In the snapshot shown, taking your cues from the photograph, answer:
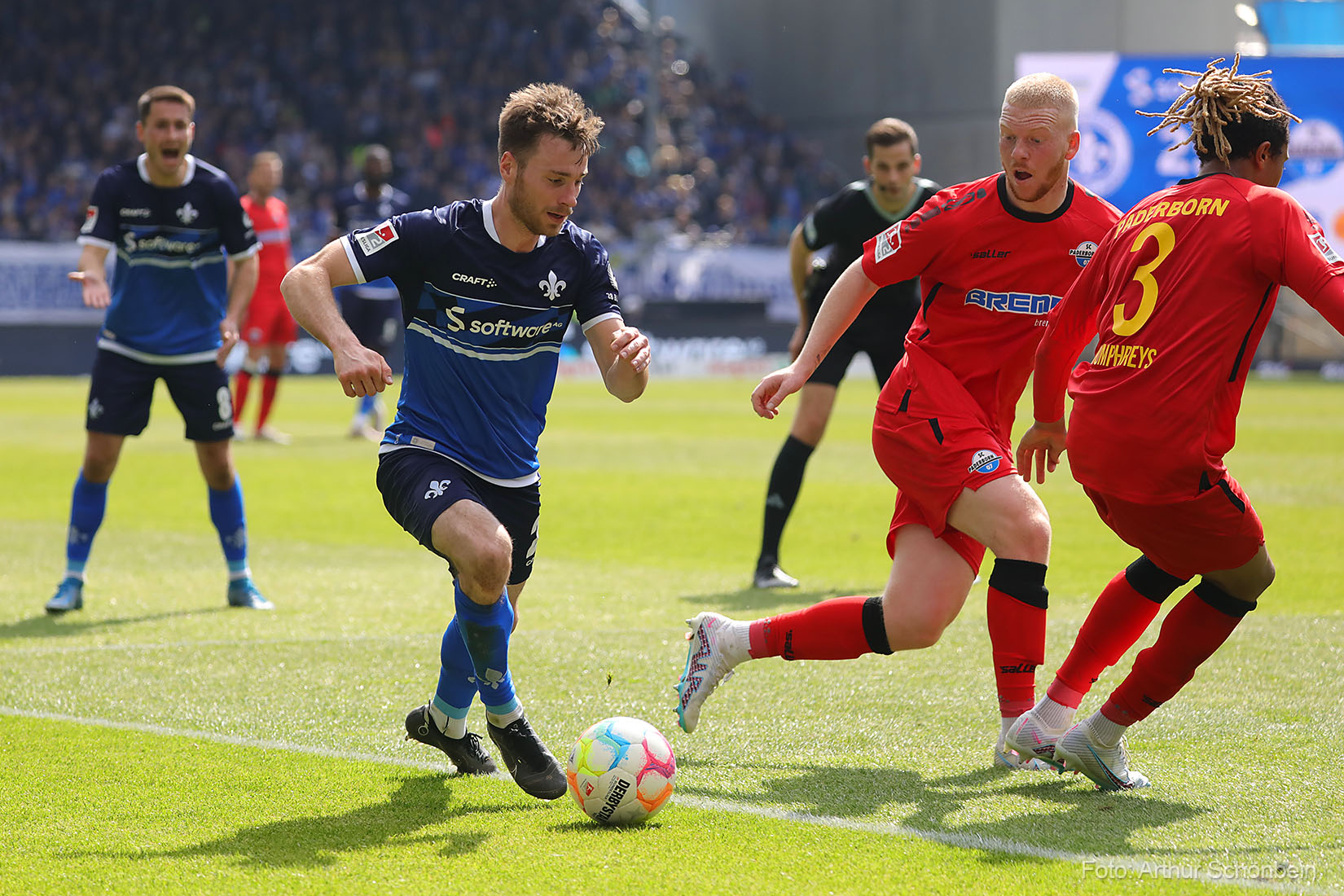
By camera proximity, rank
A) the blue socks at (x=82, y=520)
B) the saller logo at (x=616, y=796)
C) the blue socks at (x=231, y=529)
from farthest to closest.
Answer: the blue socks at (x=231, y=529) < the blue socks at (x=82, y=520) < the saller logo at (x=616, y=796)

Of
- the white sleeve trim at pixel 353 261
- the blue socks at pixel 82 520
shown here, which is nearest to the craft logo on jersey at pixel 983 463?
the white sleeve trim at pixel 353 261

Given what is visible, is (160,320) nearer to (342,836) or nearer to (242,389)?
(342,836)

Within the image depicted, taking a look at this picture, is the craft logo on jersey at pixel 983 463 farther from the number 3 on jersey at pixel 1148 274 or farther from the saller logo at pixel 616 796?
the saller logo at pixel 616 796

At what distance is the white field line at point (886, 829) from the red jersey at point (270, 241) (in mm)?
10964

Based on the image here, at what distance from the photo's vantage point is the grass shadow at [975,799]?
3818 mm

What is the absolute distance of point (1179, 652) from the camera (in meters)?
4.26

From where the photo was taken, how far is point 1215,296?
12.8ft

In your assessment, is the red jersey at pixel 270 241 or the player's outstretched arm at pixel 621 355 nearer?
the player's outstretched arm at pixel 621 355

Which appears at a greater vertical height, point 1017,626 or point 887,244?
point 887,244

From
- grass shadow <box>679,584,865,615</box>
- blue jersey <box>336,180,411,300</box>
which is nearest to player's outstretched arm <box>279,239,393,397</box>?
grass shadow <box>679,584,865,615</box>

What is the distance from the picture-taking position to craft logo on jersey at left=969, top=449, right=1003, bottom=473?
4.46 meters

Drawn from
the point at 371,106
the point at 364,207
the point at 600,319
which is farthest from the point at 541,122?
the point at 371,106

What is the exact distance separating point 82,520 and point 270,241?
8.92 meters

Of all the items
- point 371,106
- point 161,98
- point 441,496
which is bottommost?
point 441,496
